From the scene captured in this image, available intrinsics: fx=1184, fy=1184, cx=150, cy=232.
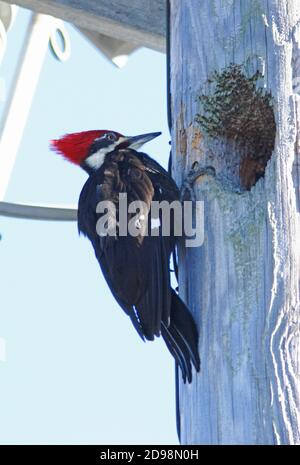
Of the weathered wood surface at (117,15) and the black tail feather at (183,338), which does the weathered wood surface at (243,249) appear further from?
the weathered wood surface at (117,15)

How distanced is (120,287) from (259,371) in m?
0.87

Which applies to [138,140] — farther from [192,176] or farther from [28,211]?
[192,176]

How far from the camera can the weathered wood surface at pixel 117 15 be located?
4.11 meters

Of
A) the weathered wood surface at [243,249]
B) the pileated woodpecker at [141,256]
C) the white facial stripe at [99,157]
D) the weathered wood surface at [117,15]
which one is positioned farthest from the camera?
the white facial stripe at [99,157]

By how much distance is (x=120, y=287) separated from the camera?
3938 millimetres

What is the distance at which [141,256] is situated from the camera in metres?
3.94

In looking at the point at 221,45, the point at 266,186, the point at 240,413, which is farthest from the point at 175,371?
the point at 221,45

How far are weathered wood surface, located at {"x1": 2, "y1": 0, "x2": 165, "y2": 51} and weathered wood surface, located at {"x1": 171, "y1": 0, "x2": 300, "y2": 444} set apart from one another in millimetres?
220

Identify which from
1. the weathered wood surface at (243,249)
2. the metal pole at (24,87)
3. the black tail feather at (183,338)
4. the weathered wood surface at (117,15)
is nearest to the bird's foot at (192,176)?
the weathered wood surface at (243,249)

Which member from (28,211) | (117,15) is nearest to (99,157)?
(28,211)

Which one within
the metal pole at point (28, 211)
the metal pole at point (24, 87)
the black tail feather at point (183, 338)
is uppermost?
the metal pole at point (24, 87)

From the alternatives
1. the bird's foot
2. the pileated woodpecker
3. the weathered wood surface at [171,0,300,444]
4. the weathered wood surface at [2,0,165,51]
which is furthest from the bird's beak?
the bird's foot

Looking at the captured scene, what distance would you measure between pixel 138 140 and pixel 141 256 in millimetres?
902

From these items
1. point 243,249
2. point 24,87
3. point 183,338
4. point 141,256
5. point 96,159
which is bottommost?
point 183,338
